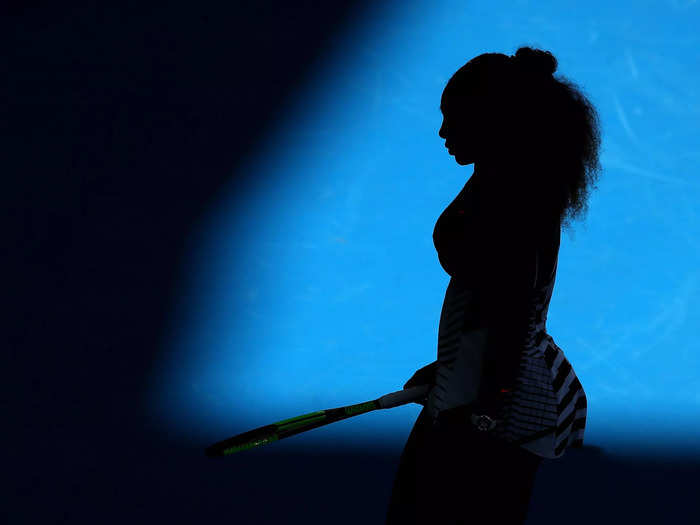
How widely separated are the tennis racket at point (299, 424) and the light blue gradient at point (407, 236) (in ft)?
4.98

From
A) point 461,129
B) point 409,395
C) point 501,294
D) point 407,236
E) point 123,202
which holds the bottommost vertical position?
point 409,395

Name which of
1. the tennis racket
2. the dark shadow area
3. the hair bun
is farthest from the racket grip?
the dark shadow area

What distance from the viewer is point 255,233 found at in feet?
11.5

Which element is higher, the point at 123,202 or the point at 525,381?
the point at 123,202

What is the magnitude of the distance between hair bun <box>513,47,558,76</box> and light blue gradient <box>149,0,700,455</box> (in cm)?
195

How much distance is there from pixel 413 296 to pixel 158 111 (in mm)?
1471

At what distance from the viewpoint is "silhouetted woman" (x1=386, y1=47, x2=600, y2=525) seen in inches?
49.8

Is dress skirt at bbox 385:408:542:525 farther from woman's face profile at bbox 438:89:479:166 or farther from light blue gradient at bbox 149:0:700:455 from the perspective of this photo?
light blue gradient at bbox 149:0:700:455

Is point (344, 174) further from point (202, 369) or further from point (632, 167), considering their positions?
point (632, 167)

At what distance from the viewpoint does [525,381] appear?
1295mm

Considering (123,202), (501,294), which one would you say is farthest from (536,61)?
(123,202)

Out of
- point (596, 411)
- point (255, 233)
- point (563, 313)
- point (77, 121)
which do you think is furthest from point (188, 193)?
point (596, 411)

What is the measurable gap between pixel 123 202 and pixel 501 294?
8.53ft

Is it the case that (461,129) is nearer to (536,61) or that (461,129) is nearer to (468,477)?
(536,61)
